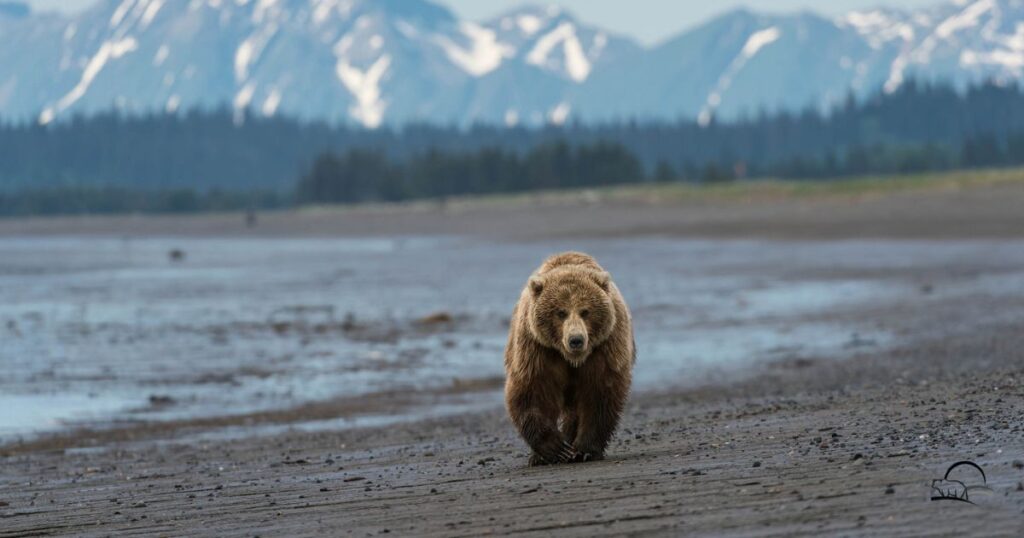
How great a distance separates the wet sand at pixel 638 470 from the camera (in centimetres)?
685

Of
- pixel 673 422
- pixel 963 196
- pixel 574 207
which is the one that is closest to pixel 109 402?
pixel 673 422

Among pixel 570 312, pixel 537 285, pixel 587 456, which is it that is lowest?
pixel 587 456

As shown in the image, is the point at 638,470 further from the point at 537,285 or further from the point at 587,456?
the point at 537,285

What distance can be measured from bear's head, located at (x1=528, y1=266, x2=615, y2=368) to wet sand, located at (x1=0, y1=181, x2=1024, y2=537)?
78 cm

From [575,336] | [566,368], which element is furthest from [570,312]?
[566,368]

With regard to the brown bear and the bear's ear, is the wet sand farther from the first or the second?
the bear's ear

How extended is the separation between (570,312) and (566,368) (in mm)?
506

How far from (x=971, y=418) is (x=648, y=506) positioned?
9.40 feet

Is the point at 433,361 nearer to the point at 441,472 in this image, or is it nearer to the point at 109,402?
the point at 109,402

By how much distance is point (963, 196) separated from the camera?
2142 inches

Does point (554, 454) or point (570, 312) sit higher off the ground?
point (570, 312)

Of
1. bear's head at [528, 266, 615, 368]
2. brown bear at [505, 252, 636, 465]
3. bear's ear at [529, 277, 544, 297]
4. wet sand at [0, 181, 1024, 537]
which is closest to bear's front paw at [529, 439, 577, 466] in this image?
brown bear at [505, 252, 636, 465]

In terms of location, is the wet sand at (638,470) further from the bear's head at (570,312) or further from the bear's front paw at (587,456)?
the bear's head at (570,312)

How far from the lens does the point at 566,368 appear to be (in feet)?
31.7
